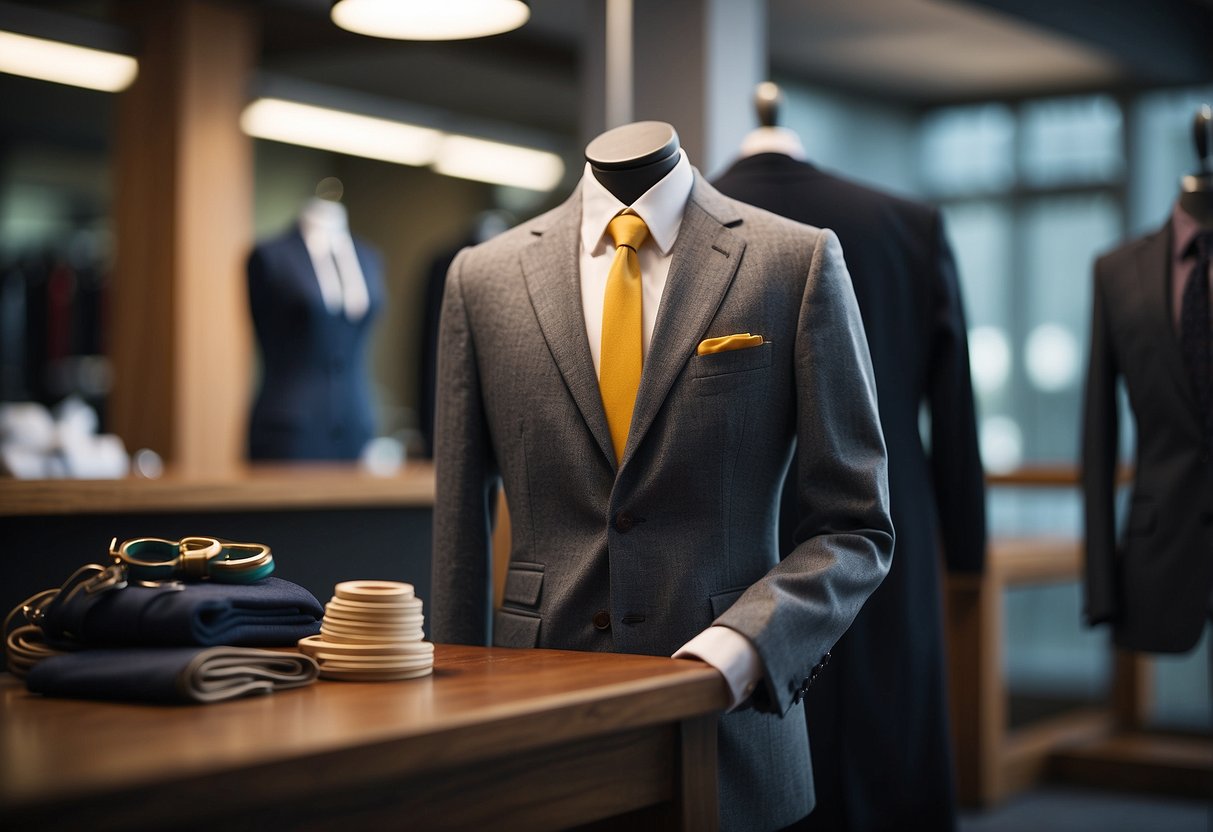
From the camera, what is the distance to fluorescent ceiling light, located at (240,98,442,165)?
6945 mm

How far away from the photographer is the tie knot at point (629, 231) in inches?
70.7

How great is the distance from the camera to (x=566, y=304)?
1811 mm

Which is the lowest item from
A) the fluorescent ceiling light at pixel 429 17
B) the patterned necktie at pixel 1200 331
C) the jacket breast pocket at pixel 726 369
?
the jacket breast pocket at pixel 726 369

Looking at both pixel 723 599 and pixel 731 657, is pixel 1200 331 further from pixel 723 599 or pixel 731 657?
pixel 731 657

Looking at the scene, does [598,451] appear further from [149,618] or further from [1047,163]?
[1047,163]

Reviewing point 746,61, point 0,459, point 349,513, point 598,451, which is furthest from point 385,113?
point 598,451

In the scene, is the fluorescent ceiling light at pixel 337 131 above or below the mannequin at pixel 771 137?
above

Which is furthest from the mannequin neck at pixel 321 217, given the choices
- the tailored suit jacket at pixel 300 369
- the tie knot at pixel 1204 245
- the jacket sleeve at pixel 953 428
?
the tie knot at pixel 1204 245

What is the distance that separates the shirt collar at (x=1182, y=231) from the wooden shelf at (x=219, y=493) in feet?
5.87

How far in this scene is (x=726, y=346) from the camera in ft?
5.61

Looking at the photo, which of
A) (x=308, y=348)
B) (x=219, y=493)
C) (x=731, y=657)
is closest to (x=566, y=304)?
(x=731, y=657)

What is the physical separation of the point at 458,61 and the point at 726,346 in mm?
7142

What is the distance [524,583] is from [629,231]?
1.57ft

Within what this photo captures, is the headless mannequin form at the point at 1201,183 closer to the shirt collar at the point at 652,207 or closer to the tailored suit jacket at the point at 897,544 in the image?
the tailored suit jacket at the point at 897,544
